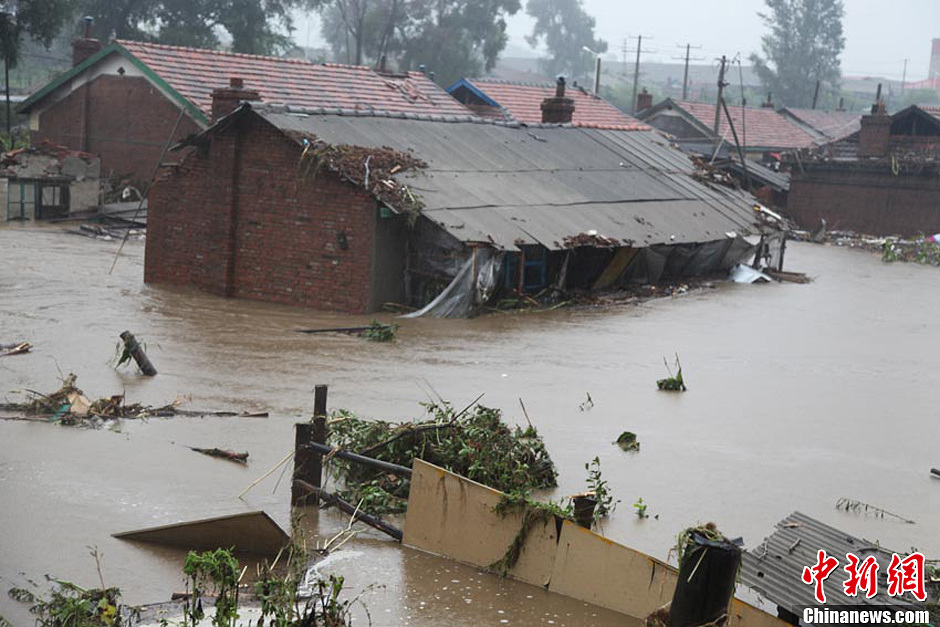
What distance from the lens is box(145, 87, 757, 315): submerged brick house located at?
819 inches

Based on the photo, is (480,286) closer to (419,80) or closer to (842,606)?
(842,606)

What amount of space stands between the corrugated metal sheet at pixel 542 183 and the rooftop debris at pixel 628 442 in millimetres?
7787

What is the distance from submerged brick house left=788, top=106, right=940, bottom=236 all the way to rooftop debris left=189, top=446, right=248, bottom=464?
3412 centimetres

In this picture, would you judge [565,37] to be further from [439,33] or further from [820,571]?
[820,571]

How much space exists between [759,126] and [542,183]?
35.0 m

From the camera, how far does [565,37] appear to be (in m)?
119

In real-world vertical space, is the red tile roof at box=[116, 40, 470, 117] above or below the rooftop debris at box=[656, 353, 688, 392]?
above

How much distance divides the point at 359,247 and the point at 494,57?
46673mm

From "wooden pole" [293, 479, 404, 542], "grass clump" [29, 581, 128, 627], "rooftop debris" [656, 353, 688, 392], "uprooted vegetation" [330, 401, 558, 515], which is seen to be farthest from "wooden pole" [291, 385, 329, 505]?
"rooftop debris" [656, 353, 688, 392]

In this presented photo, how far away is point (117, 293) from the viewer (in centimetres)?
2184

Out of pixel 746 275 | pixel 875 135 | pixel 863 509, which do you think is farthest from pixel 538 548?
pixel 875 135

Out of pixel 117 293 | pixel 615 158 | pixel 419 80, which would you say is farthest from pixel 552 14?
pixel 117 293

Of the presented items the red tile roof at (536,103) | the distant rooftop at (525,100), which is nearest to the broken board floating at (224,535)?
the distant rooftop at (525,100)

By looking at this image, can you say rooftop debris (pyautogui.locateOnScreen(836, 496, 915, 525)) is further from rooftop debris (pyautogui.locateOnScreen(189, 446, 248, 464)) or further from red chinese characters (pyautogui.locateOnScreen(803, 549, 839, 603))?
rooftop debris (pyautogui.locateOnScreen(189, 446, 248, 464))
